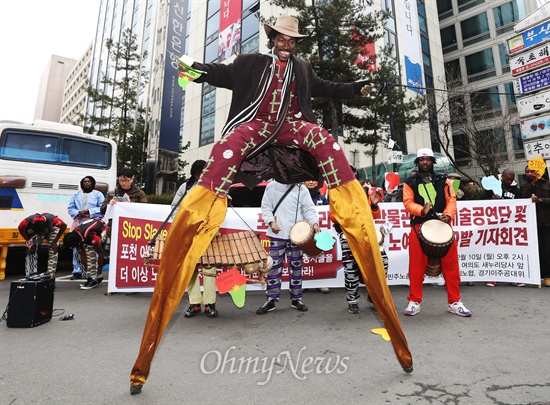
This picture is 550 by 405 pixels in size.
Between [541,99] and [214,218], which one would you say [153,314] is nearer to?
[214,218]

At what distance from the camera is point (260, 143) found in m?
2.18

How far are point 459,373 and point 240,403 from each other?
67.5 inches

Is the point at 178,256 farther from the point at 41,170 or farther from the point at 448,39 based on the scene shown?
the point at 448,39

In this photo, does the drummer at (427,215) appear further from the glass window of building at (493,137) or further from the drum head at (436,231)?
the glass window of building at (493,137)

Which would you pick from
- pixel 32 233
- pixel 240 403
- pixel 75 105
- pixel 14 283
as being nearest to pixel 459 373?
pixel 240 403

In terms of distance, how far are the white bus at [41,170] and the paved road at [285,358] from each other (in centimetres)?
284

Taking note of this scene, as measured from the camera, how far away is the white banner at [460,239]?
5758mm

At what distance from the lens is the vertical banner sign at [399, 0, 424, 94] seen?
26016 millimetres

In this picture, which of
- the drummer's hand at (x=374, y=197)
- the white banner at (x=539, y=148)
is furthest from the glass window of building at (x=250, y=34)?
the drummer's hand at (x=374, y=197)

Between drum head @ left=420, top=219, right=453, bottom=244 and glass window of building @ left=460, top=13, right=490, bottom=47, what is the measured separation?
34.3 meters

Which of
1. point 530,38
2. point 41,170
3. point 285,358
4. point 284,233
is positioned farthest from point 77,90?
point 285,358

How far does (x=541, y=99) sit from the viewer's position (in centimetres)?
876

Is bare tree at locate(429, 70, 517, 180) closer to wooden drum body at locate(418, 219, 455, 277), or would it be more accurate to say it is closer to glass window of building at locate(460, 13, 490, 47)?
glass window of building at locate(460, 13, 490, 47)

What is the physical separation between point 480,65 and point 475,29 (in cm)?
371
